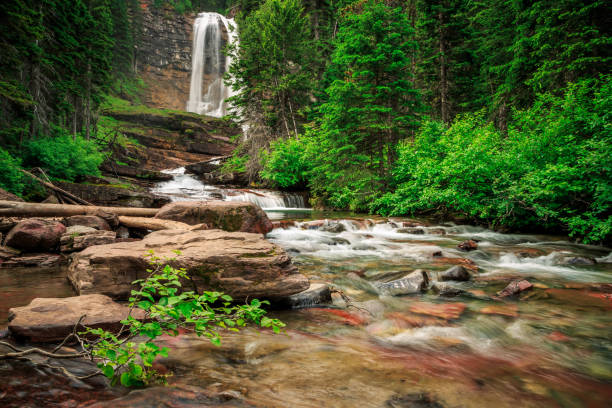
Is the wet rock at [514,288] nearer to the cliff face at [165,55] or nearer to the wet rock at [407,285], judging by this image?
the wet rock at [407,285]

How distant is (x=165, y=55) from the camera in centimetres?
4988

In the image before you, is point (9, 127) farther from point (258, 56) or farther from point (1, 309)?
point (258, 56)

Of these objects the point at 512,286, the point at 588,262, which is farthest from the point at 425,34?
the point at 512,286

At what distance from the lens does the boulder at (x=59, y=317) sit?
2.22 metres

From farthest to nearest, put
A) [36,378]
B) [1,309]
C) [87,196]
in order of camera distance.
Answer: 1. [87,196]
2. [1,309]
3. [36,378]

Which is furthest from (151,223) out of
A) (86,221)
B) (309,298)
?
(309,298)

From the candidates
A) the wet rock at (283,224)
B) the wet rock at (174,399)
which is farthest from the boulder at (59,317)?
the wet rock at (283,224)

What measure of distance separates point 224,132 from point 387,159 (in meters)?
26.3

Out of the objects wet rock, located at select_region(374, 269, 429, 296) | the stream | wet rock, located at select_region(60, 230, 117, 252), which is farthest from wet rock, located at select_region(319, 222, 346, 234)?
wet rock, located at select_region(60, 230, 117, 252)

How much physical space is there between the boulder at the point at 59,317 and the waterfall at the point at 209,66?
1867 inches

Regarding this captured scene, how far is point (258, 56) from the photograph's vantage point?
2156 cm

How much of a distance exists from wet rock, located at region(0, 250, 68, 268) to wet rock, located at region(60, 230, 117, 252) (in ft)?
1.04

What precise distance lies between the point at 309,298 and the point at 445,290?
2.37m

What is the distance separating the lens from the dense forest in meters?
8.12
